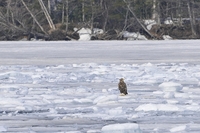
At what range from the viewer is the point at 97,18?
36281 millimetres

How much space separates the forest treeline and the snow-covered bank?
23.0 metres

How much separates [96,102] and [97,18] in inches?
1155

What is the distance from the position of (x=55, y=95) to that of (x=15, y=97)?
546 mm

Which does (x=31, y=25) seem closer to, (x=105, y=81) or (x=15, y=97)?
(x=105, y=81)

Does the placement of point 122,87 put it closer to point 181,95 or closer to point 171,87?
point 181,95

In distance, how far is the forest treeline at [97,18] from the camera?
34.2 metres

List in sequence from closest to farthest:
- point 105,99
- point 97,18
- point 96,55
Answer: point 105,99 < point 96,55 < point 97,18

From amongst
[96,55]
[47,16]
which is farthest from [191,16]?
[96,55]

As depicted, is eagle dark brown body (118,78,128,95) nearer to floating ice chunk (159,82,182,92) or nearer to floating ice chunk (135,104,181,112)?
floating ice chunk (159,82,182,92)

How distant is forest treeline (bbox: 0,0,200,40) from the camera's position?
34.2 metres

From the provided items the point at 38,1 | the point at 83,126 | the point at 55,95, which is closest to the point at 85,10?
the point at 38,1

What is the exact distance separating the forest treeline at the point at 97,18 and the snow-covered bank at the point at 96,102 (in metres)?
23.0

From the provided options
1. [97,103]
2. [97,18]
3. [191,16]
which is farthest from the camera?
[97,18]

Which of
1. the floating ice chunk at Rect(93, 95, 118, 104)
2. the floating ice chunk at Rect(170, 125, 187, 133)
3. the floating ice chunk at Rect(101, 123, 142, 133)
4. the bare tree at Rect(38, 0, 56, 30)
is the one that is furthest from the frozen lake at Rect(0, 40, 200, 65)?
the bare tree at Rect(38, 0, 56, 30)
